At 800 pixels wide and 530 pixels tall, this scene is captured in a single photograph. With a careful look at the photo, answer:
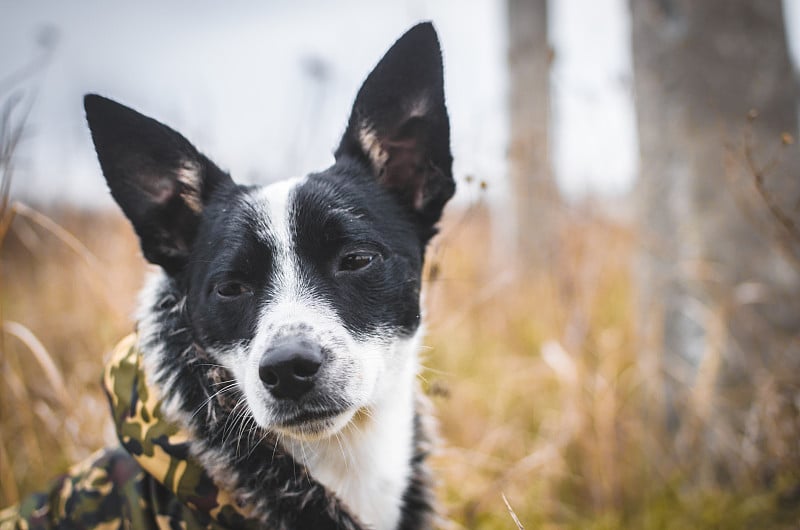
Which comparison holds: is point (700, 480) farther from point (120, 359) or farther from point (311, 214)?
point (120, 359)

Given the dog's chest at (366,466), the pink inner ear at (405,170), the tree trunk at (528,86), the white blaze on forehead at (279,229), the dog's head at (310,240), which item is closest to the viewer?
the dog's head at (310,240)

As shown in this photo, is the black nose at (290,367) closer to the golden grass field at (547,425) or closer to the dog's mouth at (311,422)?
the dog's mouth at (311,422)

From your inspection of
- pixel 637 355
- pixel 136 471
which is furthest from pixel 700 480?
pixel 136 471

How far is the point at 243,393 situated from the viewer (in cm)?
157

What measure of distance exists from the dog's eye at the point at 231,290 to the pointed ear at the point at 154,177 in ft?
0.89

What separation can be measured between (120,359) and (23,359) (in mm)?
3030

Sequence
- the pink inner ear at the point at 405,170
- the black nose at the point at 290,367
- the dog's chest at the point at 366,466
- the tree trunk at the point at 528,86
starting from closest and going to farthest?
1. the black nose at the point at 290,367
2. the dog's chest at the point at 366,466
3. the pink inner ear at the point at 405,170
4. the tree trunk at the point at 528,86

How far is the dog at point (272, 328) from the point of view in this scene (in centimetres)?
146

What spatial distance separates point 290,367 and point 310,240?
16.2 inches

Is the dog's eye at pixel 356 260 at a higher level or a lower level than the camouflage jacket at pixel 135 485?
higher

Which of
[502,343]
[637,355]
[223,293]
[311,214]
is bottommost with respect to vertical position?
[502,343]

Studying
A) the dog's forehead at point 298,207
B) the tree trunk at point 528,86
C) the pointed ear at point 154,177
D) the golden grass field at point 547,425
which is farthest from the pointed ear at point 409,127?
the tree trunk at point 528,86

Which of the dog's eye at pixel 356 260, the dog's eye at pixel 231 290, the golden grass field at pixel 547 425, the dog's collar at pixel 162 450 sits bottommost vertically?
the golden grass field at pixel 547 425

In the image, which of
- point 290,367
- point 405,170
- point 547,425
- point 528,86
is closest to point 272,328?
point 290,367
